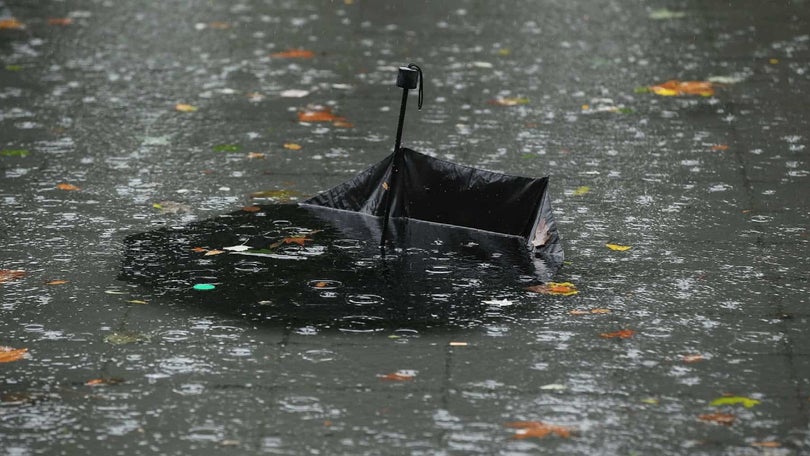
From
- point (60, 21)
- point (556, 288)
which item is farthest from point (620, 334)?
point (60, 21)

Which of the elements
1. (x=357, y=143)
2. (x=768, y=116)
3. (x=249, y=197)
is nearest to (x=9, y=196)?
(x=249, y=197)

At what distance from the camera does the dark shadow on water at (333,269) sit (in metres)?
5.85

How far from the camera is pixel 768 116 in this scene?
363 inches

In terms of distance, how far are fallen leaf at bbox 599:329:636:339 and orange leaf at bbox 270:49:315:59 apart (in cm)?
610

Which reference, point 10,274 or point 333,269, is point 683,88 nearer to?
point 333,269

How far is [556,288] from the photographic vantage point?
6.14 m

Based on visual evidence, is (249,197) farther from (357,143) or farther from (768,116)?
(768,116)

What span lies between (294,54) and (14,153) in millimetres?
3408

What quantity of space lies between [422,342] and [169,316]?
1147mm

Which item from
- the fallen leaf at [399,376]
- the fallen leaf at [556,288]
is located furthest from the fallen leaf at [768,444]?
the fallen leaf at [556,288]

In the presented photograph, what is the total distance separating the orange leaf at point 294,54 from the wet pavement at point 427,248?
0.05 meters

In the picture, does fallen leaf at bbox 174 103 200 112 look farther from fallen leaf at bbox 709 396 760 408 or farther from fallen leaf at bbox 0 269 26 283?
fallen leaf at bbox 709 396 760 408

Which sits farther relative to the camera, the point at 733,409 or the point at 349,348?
the point at 349,348

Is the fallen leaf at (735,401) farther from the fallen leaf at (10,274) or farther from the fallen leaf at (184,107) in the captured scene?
the fallen leaf at (184,107)
